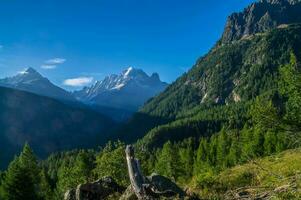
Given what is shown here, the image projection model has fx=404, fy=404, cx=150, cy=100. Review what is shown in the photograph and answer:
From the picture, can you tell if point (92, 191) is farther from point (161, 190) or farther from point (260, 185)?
point (260, 185)

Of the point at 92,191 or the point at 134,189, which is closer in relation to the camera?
the point at 134,189

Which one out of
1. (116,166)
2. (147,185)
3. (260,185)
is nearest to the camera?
(147,185)

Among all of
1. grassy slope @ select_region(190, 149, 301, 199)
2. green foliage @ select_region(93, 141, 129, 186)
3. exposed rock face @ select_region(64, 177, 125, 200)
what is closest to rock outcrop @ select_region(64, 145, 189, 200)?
exposed rock face @ select_region(64, 177, 125, 200)

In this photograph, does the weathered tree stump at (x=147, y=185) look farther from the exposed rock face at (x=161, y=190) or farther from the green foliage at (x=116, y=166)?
the green foliage at (x=116, y=166)

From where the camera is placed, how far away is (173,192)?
2156 centimetres

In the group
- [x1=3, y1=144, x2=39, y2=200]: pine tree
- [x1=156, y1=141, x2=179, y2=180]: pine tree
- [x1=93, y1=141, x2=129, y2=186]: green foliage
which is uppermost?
[x1=156, y1=141, x2=179, y2=180]: pine tree

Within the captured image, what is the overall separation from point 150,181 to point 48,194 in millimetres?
79940

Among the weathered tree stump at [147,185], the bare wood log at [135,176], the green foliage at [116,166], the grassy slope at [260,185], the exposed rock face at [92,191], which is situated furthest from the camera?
the green foliage at [116,166]

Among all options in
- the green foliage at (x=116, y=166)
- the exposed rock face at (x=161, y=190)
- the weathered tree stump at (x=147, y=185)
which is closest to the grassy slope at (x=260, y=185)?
the exposed rock face at (x=161, y=190)

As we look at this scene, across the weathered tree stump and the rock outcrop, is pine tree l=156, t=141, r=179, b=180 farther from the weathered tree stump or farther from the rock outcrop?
the weathered tree stump

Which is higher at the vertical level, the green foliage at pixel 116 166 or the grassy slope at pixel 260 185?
→ the green foliage at pixel 116 166

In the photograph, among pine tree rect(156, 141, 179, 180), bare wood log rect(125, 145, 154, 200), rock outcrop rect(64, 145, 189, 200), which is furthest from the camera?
pine tree rect(156, 141, 179, 180)

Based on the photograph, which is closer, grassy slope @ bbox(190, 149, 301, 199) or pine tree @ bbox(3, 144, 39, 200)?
grassy slope @ bbox(190, 149, 301, 199)

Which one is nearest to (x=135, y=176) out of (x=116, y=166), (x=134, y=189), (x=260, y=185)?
(x=134, y=189)
